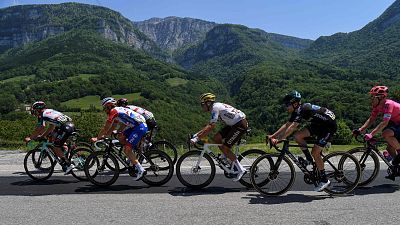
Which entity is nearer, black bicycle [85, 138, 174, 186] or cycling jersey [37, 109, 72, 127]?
black bicycle [85, 138, 174, 186]

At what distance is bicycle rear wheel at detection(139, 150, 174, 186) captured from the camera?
8.66 metres

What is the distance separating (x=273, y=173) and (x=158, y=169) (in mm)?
2622

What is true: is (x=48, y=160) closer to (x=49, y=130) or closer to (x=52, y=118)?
(x=49, y=130)

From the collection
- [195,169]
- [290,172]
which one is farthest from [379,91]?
[195,169]

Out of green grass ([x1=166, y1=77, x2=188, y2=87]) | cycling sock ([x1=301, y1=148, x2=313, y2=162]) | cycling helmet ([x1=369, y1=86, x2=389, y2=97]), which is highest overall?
green grass ([x1=166, y1=77, x2=188, y2=87])

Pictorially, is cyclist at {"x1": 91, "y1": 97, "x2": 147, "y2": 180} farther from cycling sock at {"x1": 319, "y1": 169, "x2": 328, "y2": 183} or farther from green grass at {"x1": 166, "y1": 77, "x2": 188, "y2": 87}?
green grass at {"x1": 166, "y1": 77, "x2": 188, "y2": 87}

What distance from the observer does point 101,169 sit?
868cm

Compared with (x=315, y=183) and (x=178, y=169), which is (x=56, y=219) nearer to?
(x=178, y=169)

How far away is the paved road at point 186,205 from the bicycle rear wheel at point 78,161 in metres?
0.42

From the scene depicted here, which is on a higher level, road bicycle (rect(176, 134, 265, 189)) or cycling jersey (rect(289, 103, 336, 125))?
cycling jersey (rect(289, 103, 336, 125))

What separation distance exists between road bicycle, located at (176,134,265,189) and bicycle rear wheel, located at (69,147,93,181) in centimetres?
253

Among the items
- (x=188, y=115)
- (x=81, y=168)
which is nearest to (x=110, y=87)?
(x=188, y=115)

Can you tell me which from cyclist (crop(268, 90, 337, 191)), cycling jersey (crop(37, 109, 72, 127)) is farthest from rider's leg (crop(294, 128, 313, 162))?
cycling jersey (crop(37, 109, 72, 127))

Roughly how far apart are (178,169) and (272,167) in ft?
6.47
